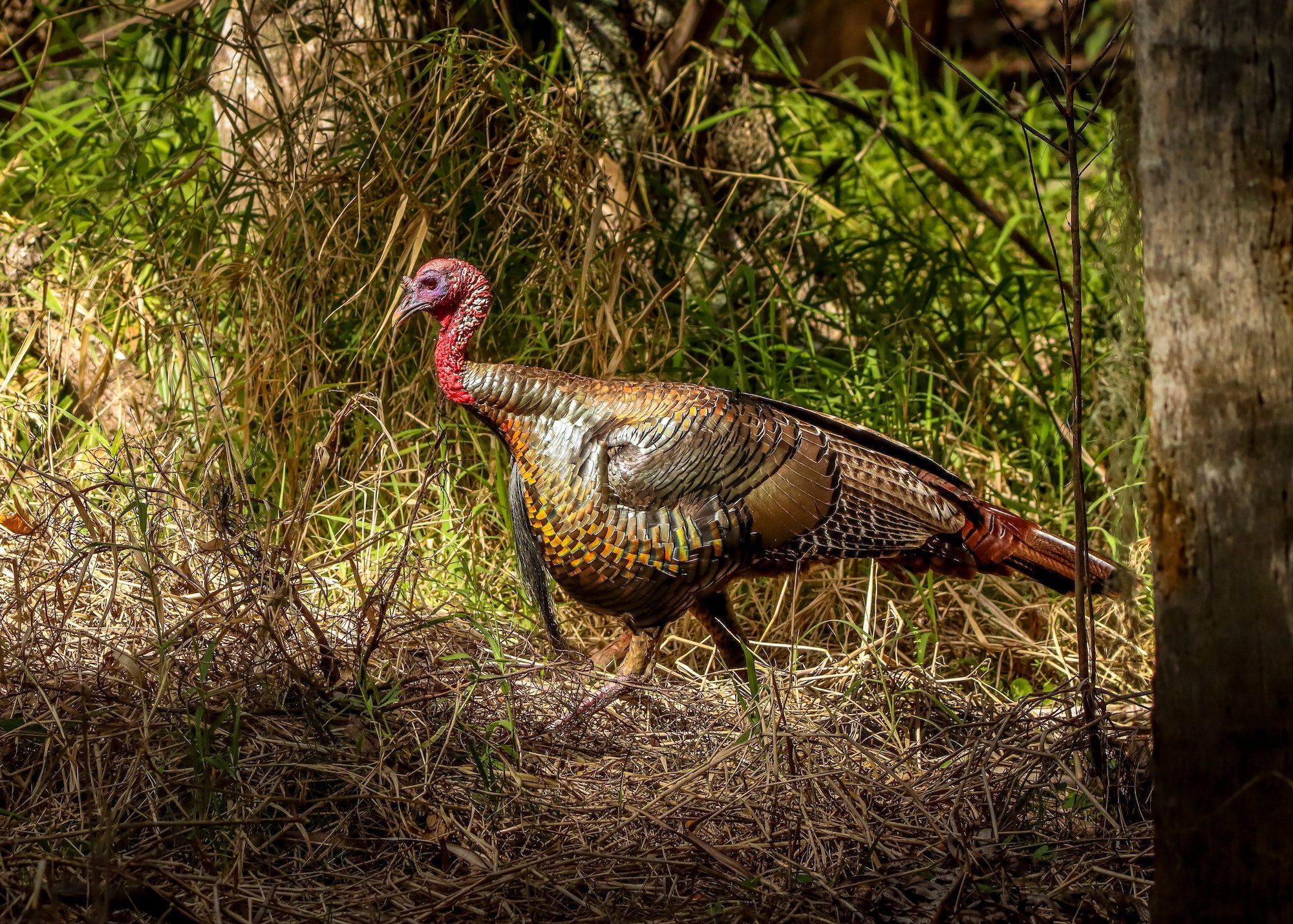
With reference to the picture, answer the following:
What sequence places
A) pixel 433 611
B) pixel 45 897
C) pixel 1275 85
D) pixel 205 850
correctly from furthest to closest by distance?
pixel 433 611, pixel 205 850, pixel 45 897, pixel 1275 85

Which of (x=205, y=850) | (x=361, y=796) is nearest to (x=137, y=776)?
(x=205, y=850)

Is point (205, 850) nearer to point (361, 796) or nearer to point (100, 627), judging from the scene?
point (361, 796)

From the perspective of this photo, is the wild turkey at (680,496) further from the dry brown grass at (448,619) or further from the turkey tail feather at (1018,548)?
the dry brown grass at (448,619)

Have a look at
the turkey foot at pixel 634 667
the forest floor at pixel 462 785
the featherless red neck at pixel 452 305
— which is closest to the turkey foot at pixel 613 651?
the turkey foot at pixel 634 667

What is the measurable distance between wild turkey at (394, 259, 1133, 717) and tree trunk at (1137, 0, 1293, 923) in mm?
1098

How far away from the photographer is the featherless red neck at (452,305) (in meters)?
2.99

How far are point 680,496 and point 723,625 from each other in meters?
0.49

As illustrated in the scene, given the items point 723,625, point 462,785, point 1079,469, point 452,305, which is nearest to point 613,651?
point 723,625

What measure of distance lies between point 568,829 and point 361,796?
1.30 ft

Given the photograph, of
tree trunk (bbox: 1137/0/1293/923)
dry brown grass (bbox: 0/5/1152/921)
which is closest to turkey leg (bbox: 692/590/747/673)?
dry brown grass (bbox: 0/5/1152/921)

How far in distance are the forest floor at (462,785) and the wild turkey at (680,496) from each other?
0.28 metres

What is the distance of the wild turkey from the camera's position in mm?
2848

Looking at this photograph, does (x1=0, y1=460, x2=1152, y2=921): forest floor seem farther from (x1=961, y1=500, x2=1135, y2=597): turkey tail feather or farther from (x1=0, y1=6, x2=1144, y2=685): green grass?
(x1=0, y1=6, x2=1144, y2=685): green grass

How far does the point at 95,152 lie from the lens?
4.49 m
